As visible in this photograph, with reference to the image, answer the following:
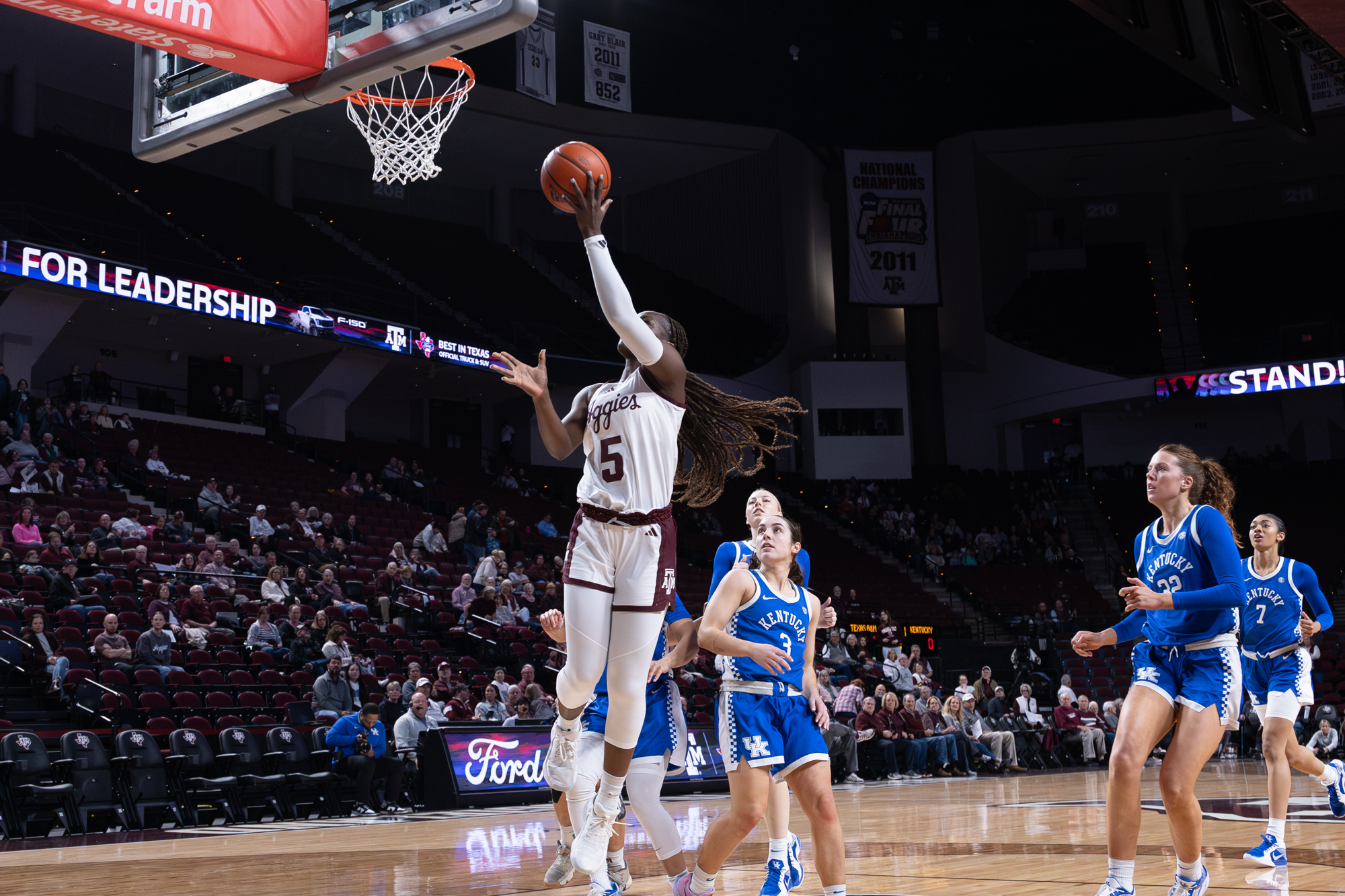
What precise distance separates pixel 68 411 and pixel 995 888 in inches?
705

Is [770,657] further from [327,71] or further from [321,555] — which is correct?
[321,555]

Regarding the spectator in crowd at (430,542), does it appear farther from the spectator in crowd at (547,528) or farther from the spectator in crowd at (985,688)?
the spectator in crowd at (985,688)

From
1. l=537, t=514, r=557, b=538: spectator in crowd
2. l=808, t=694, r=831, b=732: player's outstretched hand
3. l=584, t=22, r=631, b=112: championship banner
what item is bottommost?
l=808, t=694, r=831, b=732: player's outstretched hand

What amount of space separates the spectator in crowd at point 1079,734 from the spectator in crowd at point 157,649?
13.2 meters

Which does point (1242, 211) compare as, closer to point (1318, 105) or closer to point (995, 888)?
point (1318, 105)

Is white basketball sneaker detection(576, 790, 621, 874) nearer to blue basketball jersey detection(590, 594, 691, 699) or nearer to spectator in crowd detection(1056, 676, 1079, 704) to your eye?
blue basketball jersey detection(590, 594, 691, 699)

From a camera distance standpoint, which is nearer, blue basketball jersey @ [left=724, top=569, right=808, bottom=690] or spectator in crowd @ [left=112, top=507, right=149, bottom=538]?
blue basketball jersey @ [left=724, top=569, right=808, bottom=690]

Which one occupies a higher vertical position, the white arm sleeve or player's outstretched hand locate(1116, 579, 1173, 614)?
the white arm sleeve

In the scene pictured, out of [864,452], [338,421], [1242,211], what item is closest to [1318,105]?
[1242,211]

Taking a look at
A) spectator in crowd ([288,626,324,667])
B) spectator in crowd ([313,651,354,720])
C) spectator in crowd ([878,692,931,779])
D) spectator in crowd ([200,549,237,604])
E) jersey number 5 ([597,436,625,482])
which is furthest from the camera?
spectator in crowd ([878,692,931,779])

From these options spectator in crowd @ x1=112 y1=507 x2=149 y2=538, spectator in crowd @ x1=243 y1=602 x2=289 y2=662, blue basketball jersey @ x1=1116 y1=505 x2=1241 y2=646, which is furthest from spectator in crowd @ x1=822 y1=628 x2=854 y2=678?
blue basketball jersey @ x1=1116 y1=505 x2=1241 y2=646

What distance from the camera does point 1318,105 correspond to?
28797mm

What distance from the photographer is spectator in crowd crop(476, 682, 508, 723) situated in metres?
13.8

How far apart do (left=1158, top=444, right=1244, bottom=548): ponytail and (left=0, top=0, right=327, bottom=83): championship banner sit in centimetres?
462
